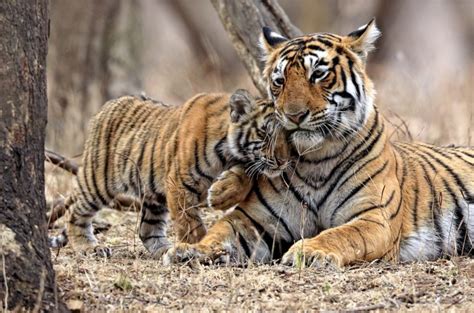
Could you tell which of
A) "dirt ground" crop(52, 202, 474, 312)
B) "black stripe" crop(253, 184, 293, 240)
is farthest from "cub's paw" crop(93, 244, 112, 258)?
"black stripe" crop(253, 184, 293, 240)

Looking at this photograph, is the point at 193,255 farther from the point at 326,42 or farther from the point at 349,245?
the point at 326,42

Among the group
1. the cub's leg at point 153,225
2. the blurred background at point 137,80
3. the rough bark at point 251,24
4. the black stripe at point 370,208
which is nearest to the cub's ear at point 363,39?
the black stripe at point 370,208

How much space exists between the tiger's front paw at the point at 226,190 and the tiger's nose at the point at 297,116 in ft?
1.98

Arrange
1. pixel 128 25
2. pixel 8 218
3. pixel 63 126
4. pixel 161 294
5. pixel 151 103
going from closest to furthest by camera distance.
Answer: pixel 8 218 → pixel 161 294 → pixel 151 103 → pixel 63 126 → pixel 128 25

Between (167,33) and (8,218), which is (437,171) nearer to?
(8,218)

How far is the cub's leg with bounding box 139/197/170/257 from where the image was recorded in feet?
22.9

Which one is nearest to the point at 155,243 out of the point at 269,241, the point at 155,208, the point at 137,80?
the point at 155,208

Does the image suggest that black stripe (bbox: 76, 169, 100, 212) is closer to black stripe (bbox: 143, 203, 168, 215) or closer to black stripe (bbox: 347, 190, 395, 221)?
black stripe (bbox: 143, 203, 168, 215)

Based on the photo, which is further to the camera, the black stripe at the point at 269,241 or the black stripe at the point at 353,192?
the black stripe at the point at 269,241

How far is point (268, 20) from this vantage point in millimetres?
7738

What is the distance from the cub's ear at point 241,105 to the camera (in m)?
6.15

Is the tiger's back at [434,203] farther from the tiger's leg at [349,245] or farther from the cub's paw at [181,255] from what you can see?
the cub's paw at [181,255]

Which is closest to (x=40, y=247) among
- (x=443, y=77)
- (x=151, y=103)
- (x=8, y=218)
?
(x=8, y=218)

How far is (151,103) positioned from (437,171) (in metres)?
2.09
